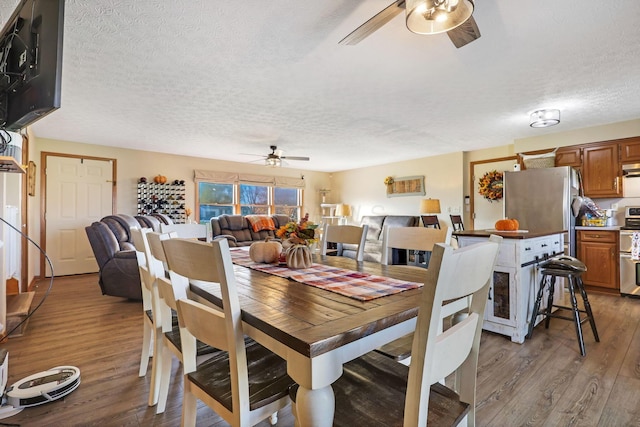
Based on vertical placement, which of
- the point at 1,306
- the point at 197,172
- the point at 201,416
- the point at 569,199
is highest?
the point at 197,172

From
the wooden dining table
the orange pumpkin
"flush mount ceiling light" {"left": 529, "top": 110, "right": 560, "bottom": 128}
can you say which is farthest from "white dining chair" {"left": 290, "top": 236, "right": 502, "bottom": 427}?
"flush mount ceiling light" {"left": 529, "top": 110, "right": 560, "bottom": 128}

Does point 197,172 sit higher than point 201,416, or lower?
higher

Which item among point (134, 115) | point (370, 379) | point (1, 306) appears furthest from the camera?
point (134, 115)

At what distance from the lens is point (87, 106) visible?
3.49 m

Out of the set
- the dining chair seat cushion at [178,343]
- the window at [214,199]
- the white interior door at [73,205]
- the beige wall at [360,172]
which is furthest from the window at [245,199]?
the dining chair seat cushion at [178,343]

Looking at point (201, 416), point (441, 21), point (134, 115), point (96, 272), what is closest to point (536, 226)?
point (441, 21)

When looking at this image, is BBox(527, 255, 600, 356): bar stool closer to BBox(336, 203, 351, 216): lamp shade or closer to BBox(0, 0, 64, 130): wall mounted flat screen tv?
BBox(0, 0, 64, 130): wall mounted flat screen tv

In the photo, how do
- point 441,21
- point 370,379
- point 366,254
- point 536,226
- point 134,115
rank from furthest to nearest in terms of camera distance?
point 366,254 < point 536,226 < point 134,115 < point 441,21 < point 370,379

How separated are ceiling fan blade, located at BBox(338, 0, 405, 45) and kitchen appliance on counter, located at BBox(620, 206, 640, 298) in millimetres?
4270

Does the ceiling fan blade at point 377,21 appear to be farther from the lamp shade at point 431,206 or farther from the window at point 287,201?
the window at point 287,201

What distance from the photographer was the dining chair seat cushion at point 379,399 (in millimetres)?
857

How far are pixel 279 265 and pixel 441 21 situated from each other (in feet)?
5.10

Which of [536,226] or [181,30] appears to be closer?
[181,30]

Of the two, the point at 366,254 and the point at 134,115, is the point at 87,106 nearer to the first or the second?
the point at 134,115
